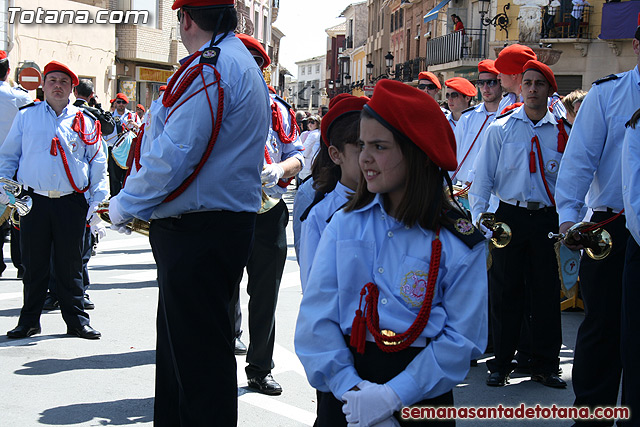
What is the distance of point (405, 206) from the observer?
2.71m

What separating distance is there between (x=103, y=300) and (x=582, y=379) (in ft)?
17.8

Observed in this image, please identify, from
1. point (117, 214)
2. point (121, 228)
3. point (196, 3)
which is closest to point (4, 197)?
point (121, 228)

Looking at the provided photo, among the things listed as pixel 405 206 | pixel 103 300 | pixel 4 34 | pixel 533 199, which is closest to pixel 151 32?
pixel 4 34

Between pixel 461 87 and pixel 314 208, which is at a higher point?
pixel 461 87

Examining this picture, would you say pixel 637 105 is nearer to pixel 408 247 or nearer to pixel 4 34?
pixel 408 247

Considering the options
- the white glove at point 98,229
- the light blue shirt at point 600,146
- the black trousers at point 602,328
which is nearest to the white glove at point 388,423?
the black trousers at point 602,328

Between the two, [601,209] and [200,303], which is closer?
[200,303]

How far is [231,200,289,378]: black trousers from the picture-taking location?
18.2ft

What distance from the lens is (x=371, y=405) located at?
99.2 inches

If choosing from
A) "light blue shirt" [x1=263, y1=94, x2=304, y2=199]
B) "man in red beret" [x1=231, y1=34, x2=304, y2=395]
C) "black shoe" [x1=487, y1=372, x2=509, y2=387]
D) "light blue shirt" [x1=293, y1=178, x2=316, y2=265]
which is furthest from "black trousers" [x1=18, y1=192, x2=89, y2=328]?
"black shoe" [x1=487, y1=372, x2=509, y2=387]

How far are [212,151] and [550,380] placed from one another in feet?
11.3

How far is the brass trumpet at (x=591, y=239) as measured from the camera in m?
4.39

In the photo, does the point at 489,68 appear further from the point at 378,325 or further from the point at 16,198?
the point at 378,325

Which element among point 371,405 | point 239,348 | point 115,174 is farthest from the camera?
point 115,174
